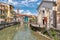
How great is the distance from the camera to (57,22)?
1094cm

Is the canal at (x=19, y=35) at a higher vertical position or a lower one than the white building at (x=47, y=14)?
lower

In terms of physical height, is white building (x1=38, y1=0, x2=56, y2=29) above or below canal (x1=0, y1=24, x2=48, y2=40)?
above

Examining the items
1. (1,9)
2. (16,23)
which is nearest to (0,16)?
(1,9)

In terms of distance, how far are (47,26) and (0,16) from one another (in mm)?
6933

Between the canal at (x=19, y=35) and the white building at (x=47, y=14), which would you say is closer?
the canal at (x=19, y=35)

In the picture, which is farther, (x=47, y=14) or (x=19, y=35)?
(x=47, y=14)

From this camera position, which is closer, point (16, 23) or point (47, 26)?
point (47, 26)

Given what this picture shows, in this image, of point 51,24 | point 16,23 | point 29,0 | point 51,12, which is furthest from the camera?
point 16,23

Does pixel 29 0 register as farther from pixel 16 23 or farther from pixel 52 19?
pixel 16 23

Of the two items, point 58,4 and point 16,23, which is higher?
point 58,4

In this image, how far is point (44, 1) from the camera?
596 inches

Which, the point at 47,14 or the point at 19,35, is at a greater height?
the point at 47,14

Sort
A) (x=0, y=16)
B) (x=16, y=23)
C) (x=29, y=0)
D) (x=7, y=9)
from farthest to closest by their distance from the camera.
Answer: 1. (x=16, y=23)
2. (x=7, y=9)
3. (x=0, y=16)
4. (x=29, y=0)

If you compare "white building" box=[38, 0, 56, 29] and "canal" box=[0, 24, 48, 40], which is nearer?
"canal" box=[0, 24, 48, 40]
